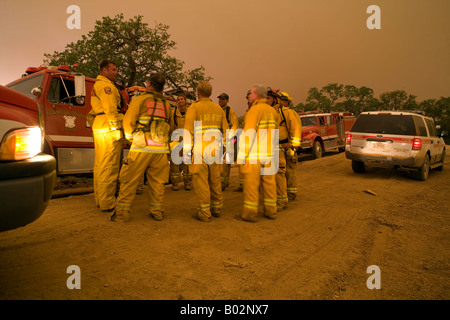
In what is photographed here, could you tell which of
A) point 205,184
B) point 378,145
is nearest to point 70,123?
point 205,184

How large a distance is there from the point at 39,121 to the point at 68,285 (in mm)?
1397

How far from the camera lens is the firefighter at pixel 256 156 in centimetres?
413

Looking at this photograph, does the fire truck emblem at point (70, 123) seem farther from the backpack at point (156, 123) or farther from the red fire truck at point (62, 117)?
the backpack at point (156, 123)

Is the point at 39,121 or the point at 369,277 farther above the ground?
the point at 39,121

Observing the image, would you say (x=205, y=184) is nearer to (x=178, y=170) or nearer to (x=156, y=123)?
(x=156, y=123)

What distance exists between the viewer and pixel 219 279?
96.6 inches

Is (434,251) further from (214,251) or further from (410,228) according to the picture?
(214,251)

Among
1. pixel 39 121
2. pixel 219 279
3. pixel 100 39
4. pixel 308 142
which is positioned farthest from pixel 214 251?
pixel 100 39

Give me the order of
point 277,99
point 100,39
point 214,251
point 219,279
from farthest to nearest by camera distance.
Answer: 1. point 100,39
2. point 277,99
3. point 214,251
4. point 219,279

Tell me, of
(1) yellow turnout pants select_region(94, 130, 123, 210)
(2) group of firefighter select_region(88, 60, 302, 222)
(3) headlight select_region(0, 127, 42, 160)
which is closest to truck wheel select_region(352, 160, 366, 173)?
(2) group of firefighter select_region(88, 60, 302, 222)

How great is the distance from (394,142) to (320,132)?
6071 millimetres

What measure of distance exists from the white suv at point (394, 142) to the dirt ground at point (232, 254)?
9.80 feet

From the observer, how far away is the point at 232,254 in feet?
9.77

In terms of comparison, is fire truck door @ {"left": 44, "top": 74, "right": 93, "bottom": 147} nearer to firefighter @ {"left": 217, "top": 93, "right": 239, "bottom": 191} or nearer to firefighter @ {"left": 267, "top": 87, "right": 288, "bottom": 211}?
firefighter @ {"left": 217, "top": 93, "right": 239, "bottom": 191}
